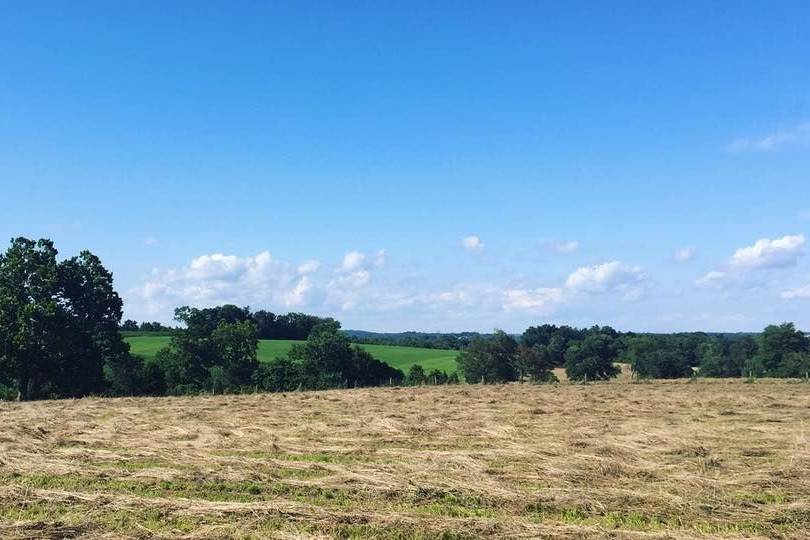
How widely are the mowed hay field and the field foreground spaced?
1976 inches

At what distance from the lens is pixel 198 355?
42.7m

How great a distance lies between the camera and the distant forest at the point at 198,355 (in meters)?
33.1

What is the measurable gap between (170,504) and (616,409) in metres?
15.3

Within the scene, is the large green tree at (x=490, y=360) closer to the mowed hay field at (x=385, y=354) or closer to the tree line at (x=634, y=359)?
the tree line at (x=634, y=359)

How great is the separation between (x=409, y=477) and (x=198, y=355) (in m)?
37.0

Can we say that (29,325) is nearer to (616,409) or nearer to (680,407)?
(616,409)

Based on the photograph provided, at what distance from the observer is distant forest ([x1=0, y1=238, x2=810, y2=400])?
3306 cm

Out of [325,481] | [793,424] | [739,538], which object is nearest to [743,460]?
[739,538]

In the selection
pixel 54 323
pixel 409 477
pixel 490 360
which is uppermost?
pixel 54 323

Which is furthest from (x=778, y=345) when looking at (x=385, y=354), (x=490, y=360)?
(x=385, y=354)

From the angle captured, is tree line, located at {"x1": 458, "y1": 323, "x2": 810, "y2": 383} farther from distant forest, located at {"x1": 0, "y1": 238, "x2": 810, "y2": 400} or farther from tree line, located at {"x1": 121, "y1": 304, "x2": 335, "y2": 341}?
tree line, located at {"x1": 121, "y1": 304, "x2": 335, "y2": 341}

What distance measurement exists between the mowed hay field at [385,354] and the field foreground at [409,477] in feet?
165

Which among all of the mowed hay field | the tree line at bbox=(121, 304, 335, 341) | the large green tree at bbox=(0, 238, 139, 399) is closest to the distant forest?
the large green tree at bbox=(0, 238, 139, 399)

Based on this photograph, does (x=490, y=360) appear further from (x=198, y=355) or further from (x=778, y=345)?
(x=198, y=355)
